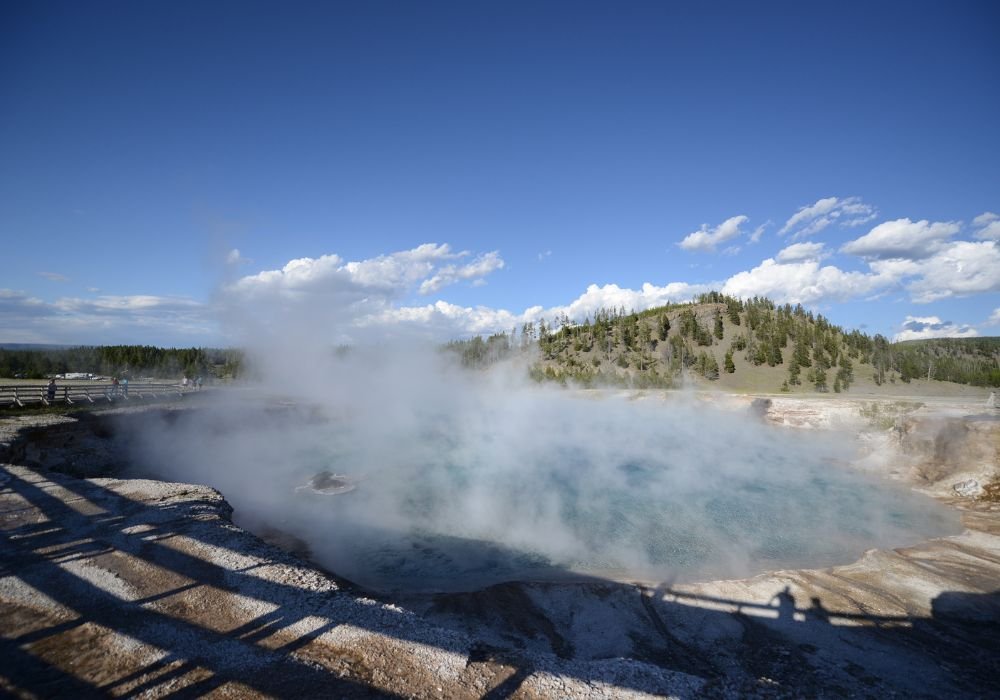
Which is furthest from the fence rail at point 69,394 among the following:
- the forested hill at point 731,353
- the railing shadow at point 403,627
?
the forested hill at point 731,353

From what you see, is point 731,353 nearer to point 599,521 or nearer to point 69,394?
point 599,521

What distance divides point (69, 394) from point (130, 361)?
131 ft

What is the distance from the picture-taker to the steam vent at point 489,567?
15.0ft

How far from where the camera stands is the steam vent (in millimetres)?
4559

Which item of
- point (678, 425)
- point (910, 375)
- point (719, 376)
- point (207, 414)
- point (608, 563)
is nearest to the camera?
point (608, 563)

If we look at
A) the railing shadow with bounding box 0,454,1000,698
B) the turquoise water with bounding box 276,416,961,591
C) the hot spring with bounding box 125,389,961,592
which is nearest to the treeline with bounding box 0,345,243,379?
the hot spring with bounding box 125,389,961,592

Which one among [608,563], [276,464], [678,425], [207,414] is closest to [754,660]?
[608,563]

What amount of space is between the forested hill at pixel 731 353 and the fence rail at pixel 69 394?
39231 millimetres

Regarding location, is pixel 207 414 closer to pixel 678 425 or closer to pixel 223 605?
pixel 223 605

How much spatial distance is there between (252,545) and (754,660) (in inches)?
302

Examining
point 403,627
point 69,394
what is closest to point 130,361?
point 69,394

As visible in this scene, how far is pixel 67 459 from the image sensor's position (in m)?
13.8

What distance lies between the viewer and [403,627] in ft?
17.0

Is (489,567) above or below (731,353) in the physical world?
below
